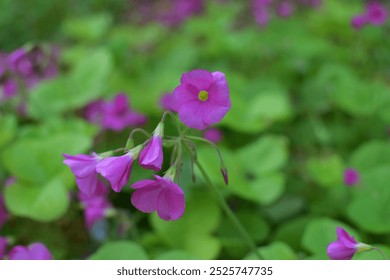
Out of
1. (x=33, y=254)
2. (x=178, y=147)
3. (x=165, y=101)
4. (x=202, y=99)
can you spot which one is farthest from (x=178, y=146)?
(x=165, y=101)

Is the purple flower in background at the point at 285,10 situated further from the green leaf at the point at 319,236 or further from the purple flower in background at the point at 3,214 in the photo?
the purple flower in background at the point at 3,214

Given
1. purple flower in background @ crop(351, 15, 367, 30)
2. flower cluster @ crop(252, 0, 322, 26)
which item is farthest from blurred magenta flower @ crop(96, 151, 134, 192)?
flower cluster @ crop(252, 0, 322, 26)

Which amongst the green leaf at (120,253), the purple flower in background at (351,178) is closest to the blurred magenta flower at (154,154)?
the green leaf at (120,253)

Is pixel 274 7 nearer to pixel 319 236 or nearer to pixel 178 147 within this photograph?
pixel 319 236

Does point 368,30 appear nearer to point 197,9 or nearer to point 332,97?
point 332,97

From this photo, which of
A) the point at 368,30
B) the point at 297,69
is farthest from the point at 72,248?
the point at 368,30
